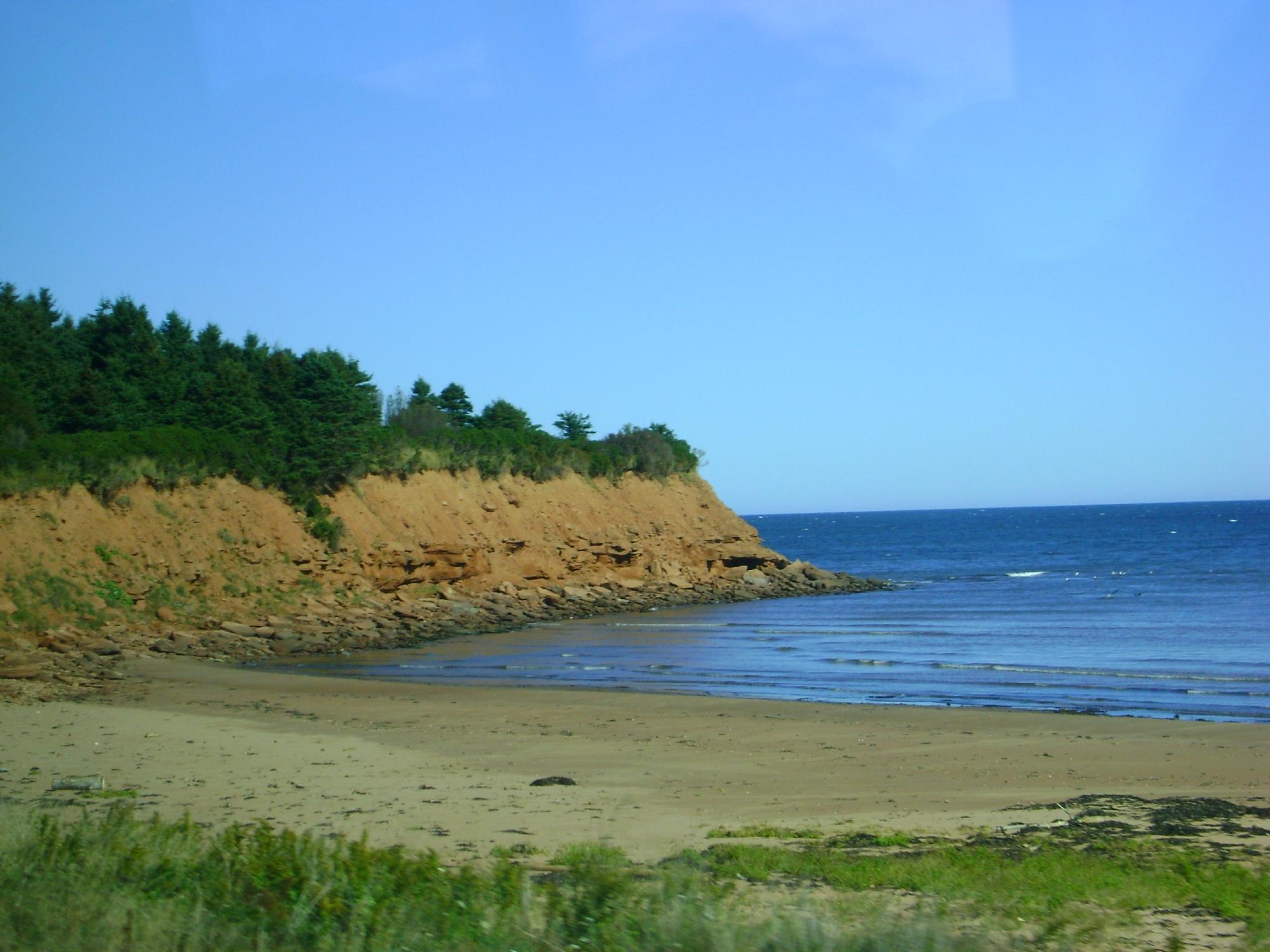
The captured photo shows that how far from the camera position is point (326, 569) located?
38.1 meters

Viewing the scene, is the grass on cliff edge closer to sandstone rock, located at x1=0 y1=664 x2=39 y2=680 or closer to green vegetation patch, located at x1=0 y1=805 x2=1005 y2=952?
green vegetation patch, located at x1=0 y1=805 x2=1005 y2=952

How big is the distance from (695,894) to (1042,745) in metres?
12.0

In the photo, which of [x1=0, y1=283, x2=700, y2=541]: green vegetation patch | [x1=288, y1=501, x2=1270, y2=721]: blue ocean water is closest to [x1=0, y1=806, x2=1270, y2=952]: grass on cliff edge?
Result: [x1=288, y1=501, x2=1270, y2=721]: blue ocean water

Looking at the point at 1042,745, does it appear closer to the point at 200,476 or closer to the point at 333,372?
the point at 200,476

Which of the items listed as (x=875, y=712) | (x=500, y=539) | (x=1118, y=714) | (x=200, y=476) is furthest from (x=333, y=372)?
(x=1118, y=714)

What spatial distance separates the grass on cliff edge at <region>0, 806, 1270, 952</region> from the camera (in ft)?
17.4

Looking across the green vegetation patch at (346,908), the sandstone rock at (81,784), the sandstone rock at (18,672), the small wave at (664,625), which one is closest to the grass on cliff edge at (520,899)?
the green vegetation patch at (346,908)

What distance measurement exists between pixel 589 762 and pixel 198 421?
3154 centimetres

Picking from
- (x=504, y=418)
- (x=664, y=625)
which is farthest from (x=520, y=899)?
(x=504, y=418)

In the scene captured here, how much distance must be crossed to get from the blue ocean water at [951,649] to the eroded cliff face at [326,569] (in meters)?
3.08

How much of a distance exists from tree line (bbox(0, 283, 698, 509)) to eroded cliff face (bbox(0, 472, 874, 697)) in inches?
35.3

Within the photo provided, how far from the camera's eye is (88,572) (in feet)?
99.5

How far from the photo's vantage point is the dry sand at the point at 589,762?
1086 cm

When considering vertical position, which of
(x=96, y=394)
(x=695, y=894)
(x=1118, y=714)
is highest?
(x=96, y=394)
